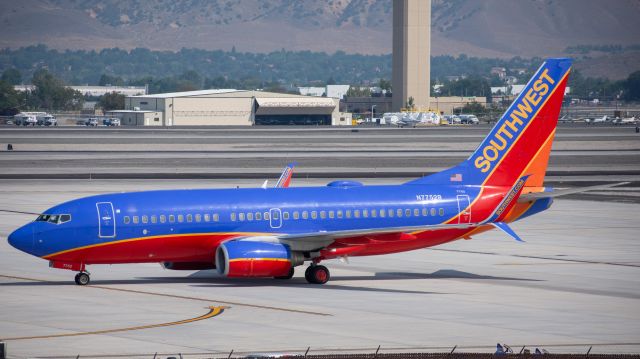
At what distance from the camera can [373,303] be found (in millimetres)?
43719

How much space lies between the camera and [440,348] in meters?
35.1

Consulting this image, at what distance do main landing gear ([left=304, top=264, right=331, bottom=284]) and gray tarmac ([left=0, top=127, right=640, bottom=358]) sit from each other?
67 centimetres

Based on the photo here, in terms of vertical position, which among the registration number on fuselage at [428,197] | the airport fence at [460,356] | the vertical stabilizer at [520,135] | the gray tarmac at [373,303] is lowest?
the gray tarmac at [373,303]

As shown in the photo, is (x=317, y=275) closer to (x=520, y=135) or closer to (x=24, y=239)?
(x=520, y=135)

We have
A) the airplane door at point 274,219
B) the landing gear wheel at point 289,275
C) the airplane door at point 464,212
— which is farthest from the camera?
the airplane door at point 464,212

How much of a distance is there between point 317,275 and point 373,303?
5.26 metres

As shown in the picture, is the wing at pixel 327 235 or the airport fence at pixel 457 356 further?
the wing at pixel 327 235

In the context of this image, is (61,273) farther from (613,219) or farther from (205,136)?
(205,136)

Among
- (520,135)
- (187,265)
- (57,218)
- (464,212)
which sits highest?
(520,135)

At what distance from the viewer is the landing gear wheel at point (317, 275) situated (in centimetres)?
4856

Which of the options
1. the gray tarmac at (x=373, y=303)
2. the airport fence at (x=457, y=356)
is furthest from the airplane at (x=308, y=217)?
the airport fence at (x=457, y=356)

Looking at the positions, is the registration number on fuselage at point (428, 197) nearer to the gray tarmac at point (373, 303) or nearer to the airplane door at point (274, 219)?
the gray tarmac at point (373, 303)

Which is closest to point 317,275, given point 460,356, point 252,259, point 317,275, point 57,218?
point 317,275

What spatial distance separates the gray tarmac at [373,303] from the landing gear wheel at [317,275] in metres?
0.67
